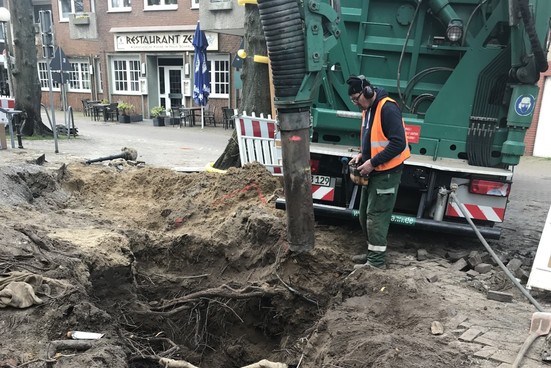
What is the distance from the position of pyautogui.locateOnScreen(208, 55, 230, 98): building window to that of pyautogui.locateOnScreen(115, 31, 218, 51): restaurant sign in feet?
1.94

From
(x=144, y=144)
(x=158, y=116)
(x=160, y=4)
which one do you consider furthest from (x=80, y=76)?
(x=144, y=144)

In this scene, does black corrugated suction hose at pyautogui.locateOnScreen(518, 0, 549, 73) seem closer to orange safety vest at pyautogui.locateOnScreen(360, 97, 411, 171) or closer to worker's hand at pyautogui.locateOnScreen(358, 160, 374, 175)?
orange safety vest at pyautogui.locateOnScreen(360, 97, 411, 171)

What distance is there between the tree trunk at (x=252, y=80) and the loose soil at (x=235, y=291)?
6.32 ft

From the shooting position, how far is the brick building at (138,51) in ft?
67.3

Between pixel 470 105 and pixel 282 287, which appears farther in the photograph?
pixel 470 105

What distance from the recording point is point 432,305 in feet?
11.7

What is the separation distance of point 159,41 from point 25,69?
8096mm

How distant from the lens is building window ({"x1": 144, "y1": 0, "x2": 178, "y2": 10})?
68.5 ft

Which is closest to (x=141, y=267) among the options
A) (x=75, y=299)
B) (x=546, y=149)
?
(x=75, y=299)

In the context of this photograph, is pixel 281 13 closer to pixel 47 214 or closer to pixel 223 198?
pixel 223 198

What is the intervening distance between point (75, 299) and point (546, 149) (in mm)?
15059

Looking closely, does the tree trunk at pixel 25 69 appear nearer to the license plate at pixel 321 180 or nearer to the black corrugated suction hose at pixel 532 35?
the license plate at pixel 321 180

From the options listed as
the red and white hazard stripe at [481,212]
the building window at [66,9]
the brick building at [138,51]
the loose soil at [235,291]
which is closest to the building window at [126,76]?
the brick building at [138,51]

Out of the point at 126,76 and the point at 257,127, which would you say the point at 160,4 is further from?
the point at 257,127
